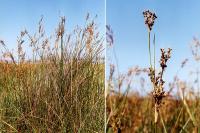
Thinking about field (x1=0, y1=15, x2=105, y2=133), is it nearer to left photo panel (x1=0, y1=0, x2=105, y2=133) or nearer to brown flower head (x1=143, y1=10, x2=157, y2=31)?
left photo panel (x1=0, y1=0, x2=105, y2=133)

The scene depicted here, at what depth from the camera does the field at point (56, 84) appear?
6.46 ft

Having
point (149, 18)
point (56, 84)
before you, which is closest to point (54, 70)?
point (56, 84)

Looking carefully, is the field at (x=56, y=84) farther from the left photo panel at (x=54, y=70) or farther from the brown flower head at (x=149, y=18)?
the brown flower head at (x=149, y=18)

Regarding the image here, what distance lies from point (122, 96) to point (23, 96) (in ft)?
1.78

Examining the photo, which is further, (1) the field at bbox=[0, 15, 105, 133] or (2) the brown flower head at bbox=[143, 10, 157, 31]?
(1) the field at bbox=[0, 15, 105, 133]

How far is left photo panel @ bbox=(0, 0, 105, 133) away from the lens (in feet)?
6.49

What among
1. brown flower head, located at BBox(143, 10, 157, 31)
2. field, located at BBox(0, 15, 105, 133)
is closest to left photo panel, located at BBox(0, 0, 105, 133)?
field, located at BBox(0, 15, 105, 133)

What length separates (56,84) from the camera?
79.1 inches

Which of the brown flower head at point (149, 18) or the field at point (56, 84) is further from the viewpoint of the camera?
the field at point (56, 84)

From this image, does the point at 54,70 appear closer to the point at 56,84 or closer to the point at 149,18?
the point at 56,84

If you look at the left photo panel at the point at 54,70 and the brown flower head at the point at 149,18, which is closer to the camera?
the brown flower head at the point at 149,18

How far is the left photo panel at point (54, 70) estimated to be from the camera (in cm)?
198

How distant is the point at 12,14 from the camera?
2201mm

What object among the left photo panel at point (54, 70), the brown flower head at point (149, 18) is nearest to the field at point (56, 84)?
the left photo panel at point (54, 70)
